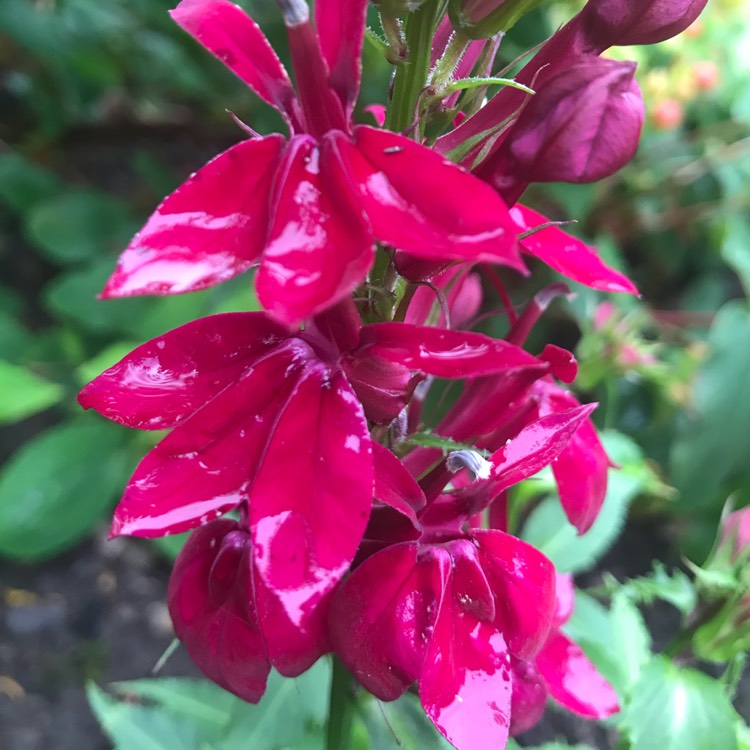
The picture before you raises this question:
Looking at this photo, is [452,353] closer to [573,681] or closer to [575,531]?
[573,681]

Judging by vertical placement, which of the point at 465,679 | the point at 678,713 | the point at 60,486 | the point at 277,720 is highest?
the point at 465,679

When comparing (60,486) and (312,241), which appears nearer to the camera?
(312,241)

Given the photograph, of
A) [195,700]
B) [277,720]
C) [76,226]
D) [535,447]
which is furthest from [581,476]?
[76,226]

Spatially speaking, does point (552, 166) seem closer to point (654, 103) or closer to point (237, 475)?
point (237, 475)

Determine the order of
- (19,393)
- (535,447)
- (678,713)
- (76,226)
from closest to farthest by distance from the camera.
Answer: (535,447)
(678,713)
(19,393)
(76,226)

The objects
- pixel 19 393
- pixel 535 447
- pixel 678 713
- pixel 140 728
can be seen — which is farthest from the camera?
pixel 19 393

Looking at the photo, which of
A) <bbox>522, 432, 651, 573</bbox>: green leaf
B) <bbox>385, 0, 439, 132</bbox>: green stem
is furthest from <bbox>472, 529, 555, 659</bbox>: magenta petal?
<bbox>522, 432, 651, 573</bbox>: green leaf

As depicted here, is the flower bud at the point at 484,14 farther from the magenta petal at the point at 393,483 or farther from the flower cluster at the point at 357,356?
the magenta petal at the point at 393,483

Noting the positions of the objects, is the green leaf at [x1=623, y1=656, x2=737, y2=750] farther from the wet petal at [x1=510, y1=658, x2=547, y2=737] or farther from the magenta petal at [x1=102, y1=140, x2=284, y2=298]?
the magenta petal at [x1=102, y1=140, x2=284, y2=298]
